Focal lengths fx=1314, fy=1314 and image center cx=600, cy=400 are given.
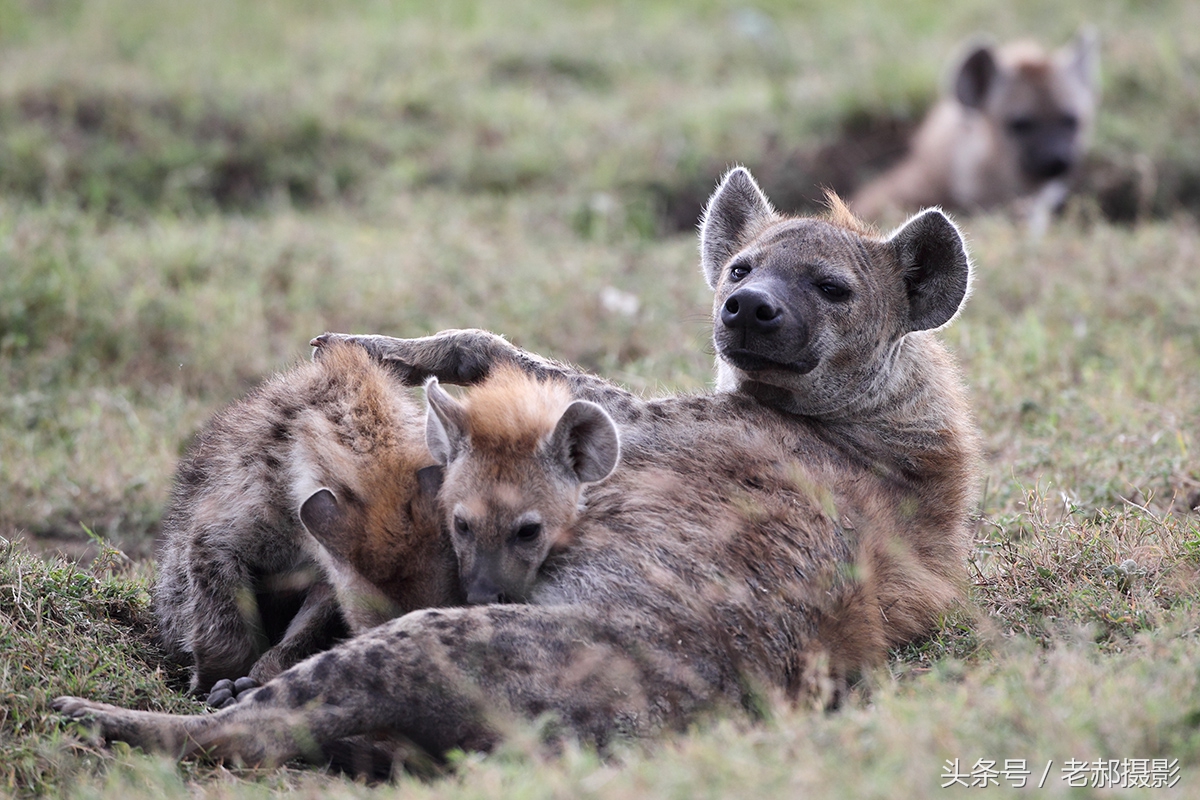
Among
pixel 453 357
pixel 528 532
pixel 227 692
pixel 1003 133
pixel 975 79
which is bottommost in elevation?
pixel 227 692

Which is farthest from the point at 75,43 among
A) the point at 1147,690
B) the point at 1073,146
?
the point at 1147,690

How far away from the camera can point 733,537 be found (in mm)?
3234

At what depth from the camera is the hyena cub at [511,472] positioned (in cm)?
318

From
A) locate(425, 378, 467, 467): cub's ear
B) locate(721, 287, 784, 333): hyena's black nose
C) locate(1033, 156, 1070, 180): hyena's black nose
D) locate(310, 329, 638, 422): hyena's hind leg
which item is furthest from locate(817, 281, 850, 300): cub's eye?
locate(1033, 156, 1070, 180): hyena's black nose

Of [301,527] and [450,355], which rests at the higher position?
[450,355]

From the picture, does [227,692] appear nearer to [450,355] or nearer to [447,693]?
[447,693]

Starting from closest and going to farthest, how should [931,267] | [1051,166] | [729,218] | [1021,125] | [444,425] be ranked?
1. [444,425]
2. [931,267]
3. [729,218]
4. [1051,166]
5. [1021,125]

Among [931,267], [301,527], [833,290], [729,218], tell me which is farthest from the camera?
[729,218]

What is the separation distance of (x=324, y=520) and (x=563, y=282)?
3.50 m

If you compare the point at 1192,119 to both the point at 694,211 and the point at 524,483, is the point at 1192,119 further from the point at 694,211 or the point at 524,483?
the point at 524,483

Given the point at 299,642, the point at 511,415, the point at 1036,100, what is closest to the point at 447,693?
the point at 299,642

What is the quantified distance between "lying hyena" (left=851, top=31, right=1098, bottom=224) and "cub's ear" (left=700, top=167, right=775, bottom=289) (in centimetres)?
424

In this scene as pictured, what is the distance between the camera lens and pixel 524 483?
10.8 feet

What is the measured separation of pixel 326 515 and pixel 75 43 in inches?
301
